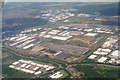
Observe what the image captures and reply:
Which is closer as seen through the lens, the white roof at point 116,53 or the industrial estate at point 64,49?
the industrial estate at point 64,49

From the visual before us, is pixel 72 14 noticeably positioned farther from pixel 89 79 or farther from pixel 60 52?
pixel 89 79

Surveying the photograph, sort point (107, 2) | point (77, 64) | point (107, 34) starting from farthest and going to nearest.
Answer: point (107, 2) → point (107, 34) → point (77, 64)

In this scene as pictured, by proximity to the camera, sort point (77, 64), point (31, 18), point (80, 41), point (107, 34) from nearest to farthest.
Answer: point (77, 64), point (80, 41), point (107, 34), point (31, 18)

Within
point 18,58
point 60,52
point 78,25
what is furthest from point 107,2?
point 18,58

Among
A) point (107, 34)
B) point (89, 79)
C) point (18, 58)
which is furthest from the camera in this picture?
point (107, 34)

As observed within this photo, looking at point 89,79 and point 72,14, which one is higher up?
point 72,14

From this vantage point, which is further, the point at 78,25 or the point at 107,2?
the point at 107,2

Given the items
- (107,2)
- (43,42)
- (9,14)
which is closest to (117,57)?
(43,42)

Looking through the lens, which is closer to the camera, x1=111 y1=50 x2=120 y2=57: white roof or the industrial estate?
the industrial estate

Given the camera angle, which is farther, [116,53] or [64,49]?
[64,49]

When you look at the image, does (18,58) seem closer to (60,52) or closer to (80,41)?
(60,52)
